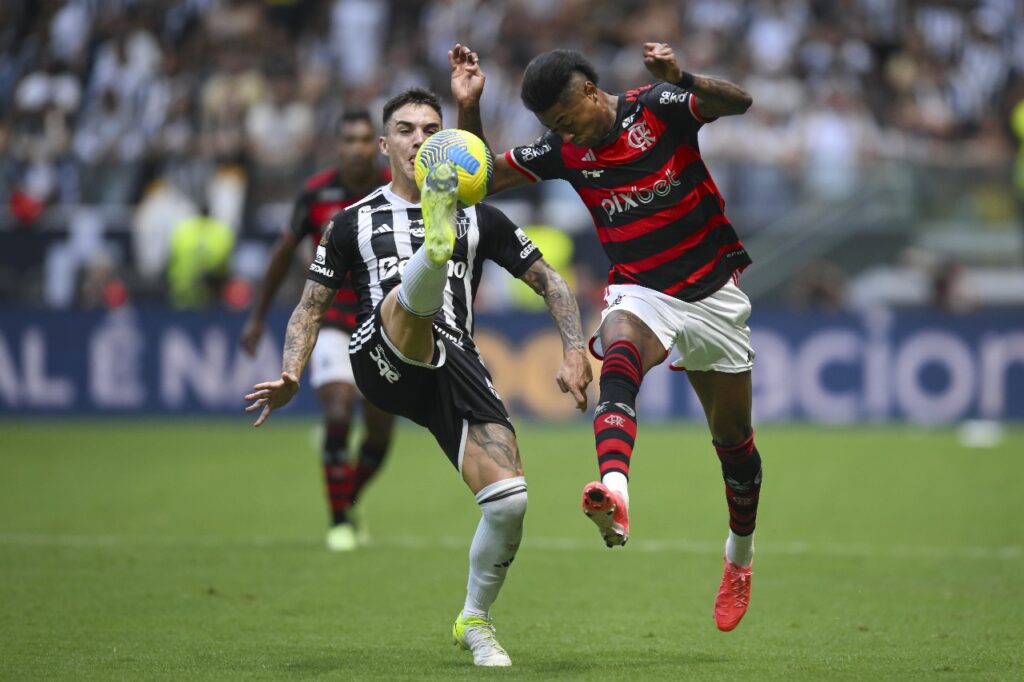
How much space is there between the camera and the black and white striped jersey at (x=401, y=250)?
6.85 meters

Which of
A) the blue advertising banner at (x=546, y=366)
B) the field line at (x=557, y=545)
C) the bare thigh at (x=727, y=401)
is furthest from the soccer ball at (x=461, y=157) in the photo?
the blue advertising banner at (x=546, y=366)

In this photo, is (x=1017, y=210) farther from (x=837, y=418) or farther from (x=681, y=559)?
(x=681, y=559)

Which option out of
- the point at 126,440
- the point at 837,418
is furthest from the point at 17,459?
the point at 837,418

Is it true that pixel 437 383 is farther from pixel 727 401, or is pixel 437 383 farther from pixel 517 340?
pixel 517 340

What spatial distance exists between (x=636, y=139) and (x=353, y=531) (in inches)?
185

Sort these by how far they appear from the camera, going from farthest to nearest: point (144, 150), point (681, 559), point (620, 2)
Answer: point (620, 2) → point (144, 150) → point (681, 559)

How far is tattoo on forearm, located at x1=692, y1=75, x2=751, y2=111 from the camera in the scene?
6605mm

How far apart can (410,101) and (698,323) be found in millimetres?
1709

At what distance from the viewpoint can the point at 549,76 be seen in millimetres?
6691

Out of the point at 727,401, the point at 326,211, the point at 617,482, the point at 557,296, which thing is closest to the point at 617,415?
the point at 617,482

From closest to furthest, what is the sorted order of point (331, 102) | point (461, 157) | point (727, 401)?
1. point (461, 157)
2. point (727, 401)
3. point (331, 102)

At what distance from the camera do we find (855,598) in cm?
858

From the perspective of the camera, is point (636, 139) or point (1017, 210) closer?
point (636, 139)

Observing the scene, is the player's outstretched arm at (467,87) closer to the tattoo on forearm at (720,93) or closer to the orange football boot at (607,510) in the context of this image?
the tattoo on forearm at (720,93)
